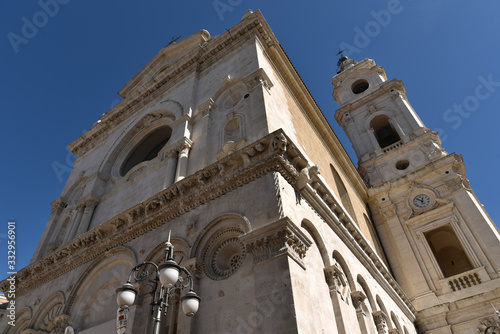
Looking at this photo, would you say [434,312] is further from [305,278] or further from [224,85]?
[224,85]

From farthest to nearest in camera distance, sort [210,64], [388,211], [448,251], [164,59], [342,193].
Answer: [164,59]
[388,211]
[448,251]
[342,193]
[210,64]

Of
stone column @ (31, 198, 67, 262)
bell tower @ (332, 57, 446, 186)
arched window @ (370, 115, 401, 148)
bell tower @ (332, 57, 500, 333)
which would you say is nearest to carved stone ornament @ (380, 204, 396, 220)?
bell tower @ (332, 57, 500, 333)

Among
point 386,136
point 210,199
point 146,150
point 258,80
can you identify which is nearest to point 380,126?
point 386,136

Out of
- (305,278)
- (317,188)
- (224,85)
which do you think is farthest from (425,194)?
(305,278)

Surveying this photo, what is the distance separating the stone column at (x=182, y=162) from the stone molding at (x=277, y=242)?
13.8 ft

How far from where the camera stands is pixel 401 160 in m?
22.0

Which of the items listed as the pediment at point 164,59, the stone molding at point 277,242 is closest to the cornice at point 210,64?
the pediment at point 164,59

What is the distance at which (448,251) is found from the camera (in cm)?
1919

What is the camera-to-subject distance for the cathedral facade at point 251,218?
7.24 metres

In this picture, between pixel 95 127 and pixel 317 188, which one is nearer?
pixel 317 188

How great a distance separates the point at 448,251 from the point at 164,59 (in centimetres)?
1918

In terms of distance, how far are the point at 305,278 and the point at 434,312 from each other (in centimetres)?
1129

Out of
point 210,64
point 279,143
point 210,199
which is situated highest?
point 210,64

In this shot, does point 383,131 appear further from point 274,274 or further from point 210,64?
point 274,274
